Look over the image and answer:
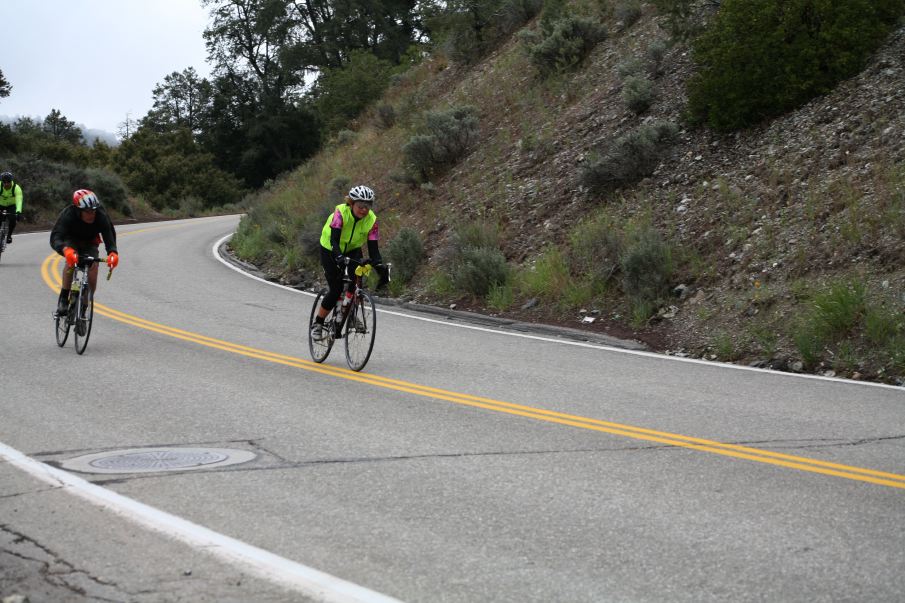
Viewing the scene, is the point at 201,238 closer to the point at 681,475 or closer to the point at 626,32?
the point at 626,32

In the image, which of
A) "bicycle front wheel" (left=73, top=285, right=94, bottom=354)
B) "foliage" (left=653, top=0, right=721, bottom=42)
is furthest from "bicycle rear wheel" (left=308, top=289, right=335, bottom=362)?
"foliage" (left=653, top=0, right=721, bottom=42)

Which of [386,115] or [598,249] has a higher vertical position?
[386,115]

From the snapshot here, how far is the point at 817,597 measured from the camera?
4.66 metres

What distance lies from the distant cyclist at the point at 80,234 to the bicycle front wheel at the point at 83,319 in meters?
0.17

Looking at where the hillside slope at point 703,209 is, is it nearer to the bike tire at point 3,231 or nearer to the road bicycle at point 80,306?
the bike tire at point 3,231

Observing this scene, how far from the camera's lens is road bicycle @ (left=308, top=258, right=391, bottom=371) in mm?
11539

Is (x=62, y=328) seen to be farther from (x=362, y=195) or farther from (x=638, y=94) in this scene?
(x=638, y=94)

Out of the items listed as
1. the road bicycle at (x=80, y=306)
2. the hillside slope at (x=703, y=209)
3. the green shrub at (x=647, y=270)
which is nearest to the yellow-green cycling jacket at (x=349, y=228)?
the road bicycle at (x=80, y=306)

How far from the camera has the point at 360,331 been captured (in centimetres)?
1168

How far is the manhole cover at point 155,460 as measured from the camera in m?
7.06

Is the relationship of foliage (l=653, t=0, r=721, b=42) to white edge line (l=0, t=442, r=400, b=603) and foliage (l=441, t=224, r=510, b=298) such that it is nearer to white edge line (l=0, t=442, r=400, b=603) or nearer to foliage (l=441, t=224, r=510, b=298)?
foliage (l=441, t=224, r=510, b=298)

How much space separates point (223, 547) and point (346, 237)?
6.78m

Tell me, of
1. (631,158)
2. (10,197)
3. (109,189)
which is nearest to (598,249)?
(631,158)

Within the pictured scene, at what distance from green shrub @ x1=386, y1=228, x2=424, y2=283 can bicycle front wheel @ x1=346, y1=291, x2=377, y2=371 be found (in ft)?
27.0
